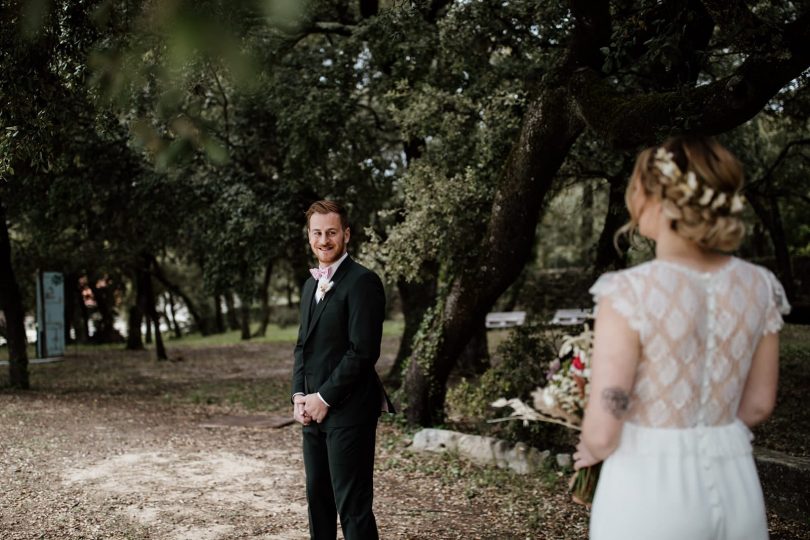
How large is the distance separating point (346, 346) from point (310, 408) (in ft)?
1.22

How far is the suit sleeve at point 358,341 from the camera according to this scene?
387 cm

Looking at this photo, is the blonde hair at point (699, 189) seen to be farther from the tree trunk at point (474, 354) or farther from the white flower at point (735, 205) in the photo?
the tree trunk at point (474, 354)

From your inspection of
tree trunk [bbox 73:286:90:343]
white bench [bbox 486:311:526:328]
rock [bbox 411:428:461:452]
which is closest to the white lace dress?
rock [bbox 411:428:461:452]

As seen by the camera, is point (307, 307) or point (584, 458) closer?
point (584, 458)

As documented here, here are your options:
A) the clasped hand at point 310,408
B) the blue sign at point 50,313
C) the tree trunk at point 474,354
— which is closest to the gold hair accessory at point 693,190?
the clasped hand at point 310,408

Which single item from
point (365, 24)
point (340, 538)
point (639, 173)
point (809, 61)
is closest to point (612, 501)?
point (639, 173)

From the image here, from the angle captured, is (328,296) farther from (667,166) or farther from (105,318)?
(105,318)

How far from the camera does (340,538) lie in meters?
5.46

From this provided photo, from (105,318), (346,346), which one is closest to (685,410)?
(346,346)

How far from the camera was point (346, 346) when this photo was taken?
3994 mm

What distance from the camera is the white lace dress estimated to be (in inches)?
83.7

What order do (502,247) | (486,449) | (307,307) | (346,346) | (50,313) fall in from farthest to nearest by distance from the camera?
(50,313)
(502,247)
(486,449)
(307,307)
(346,346)

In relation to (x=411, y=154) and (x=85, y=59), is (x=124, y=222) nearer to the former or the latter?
(x=411, y=154)

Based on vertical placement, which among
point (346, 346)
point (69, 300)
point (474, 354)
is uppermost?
point (69, 300)
